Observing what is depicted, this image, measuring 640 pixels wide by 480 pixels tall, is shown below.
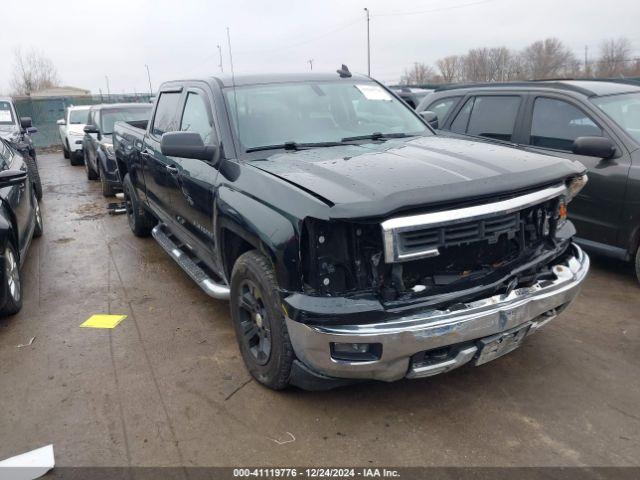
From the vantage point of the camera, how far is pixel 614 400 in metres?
3.07

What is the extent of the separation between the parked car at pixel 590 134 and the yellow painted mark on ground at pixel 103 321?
3365 mm

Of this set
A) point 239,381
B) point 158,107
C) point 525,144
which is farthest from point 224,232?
point 525,144

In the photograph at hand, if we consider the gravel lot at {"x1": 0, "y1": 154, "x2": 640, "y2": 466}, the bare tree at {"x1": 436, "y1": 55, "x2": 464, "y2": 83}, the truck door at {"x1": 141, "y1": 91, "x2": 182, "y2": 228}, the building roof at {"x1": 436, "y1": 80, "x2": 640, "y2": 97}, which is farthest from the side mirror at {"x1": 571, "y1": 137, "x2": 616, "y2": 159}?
the bare tree at {"x1": 436, "y1": 55, "x2": 464, "y2": 83}

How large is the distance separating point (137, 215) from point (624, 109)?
5.64 meters

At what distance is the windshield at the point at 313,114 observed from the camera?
3.71m

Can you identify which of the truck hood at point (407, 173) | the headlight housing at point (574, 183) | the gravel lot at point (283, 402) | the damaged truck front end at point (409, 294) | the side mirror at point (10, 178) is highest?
the truck hood at point (407, 173)

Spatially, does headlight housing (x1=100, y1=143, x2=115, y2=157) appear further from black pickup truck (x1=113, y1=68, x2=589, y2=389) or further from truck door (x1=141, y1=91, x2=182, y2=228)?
black pickup truck (x1=113, y1=68, x2=589, y2=389)

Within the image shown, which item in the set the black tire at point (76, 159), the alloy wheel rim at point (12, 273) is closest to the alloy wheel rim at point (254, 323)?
the alloy wheel rim at point (12, 273)

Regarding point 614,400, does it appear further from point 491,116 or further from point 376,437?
point 491,116

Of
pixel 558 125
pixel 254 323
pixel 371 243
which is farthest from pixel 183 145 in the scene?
pixel 558 125

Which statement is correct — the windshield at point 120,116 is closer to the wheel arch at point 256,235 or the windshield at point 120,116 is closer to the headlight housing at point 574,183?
the wheel arch at point 256,235

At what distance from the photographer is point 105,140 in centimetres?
960

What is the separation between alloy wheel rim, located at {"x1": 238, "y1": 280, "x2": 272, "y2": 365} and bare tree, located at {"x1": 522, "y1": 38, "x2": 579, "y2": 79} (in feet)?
180

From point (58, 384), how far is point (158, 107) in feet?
10.0
